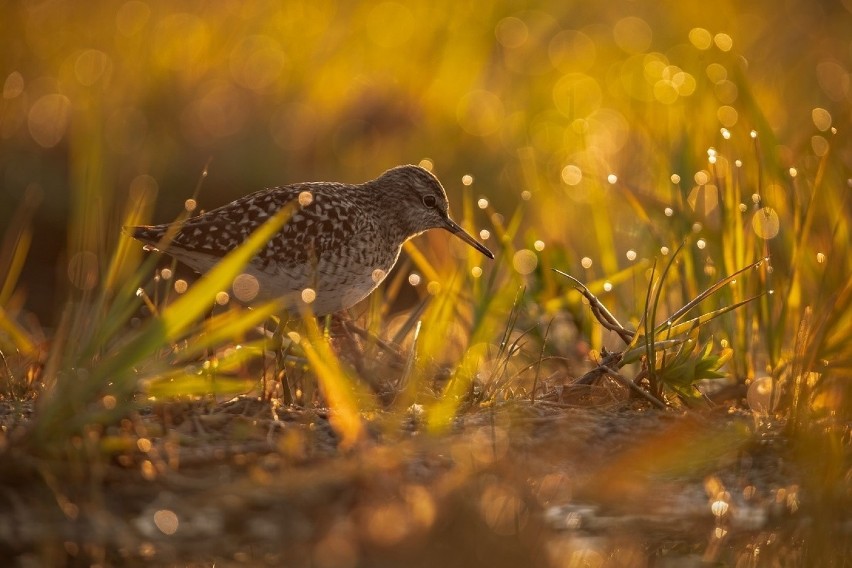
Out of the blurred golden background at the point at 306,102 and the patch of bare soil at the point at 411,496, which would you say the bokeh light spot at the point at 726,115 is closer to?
the blurred golden background at the point at 306,102

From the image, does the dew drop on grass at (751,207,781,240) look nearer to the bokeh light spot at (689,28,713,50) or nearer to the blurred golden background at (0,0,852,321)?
the bokeh light spot at (689,28,713,50)

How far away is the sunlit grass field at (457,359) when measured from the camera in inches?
149

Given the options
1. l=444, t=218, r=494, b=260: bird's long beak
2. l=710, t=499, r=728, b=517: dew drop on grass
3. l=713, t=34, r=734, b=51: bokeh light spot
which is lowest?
l=710, t=499, r=728, b=517: dew drop on grass

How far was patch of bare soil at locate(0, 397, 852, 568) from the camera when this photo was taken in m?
3.64

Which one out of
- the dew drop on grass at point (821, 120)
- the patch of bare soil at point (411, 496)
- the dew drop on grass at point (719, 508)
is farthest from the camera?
the dew drop on grass at point (821, 120)

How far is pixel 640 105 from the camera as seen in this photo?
991cm

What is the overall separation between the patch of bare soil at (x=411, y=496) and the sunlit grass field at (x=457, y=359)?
1 centimetres

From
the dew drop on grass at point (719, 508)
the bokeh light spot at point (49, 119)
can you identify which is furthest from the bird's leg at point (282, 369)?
the bokeh light spot at point (49, 119)

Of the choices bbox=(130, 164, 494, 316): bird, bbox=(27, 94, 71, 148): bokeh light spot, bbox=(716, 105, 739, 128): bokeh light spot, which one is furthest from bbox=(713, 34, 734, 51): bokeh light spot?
bbox=(27, 94, 71, 148): bokeh light spot

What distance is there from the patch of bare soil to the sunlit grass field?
0.01 meters

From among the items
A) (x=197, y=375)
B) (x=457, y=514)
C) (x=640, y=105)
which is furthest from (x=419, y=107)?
(x=457, y=514)

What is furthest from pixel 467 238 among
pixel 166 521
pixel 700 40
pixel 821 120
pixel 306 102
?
pixel 306 102

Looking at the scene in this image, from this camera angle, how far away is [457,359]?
5.92m

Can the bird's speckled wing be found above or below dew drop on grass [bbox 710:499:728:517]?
above
